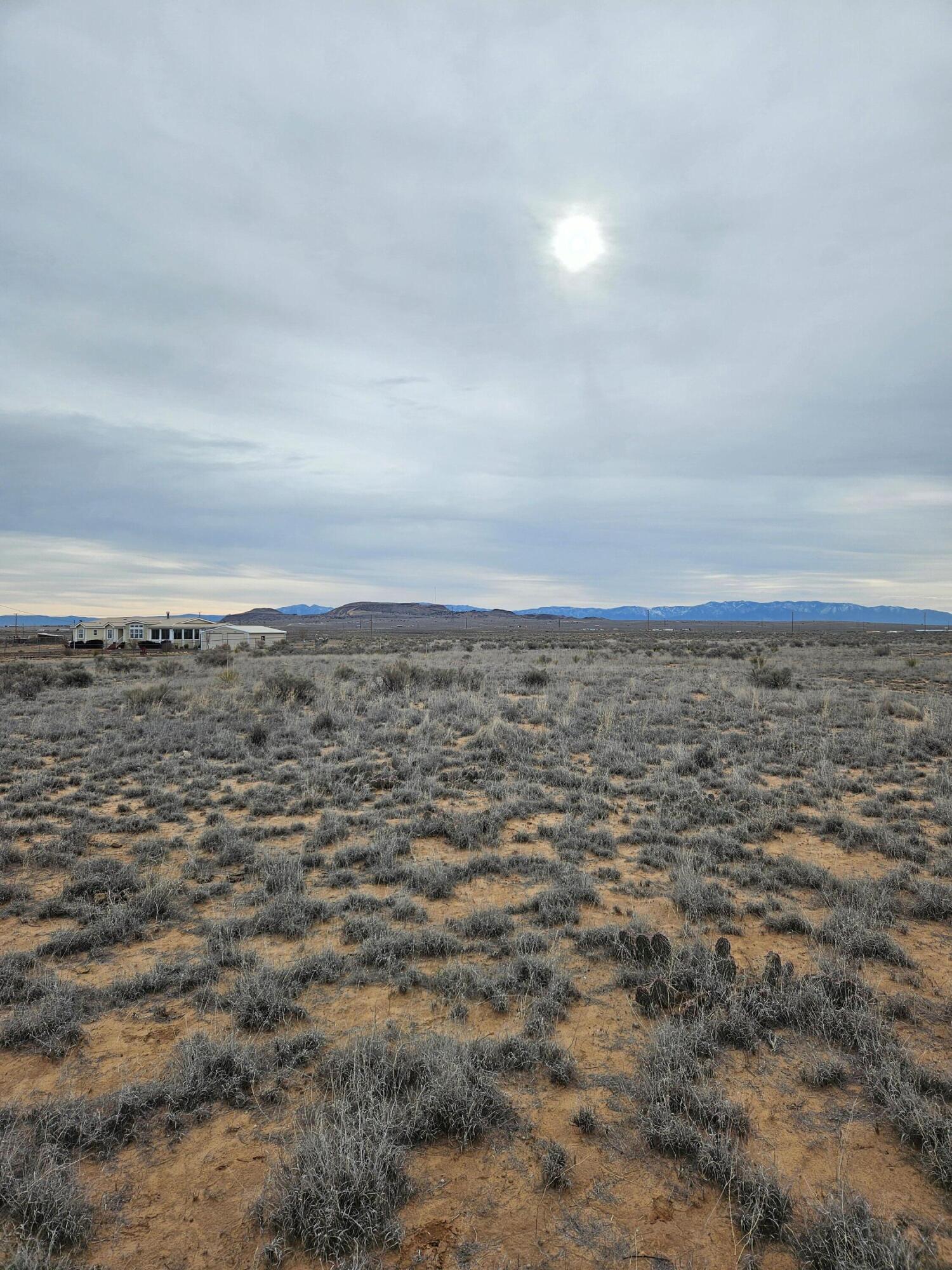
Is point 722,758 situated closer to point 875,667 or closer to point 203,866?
point 203,866

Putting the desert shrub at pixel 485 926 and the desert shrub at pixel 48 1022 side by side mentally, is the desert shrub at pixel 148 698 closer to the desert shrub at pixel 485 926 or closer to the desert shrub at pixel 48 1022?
the desert shrub at pixel 48 1022

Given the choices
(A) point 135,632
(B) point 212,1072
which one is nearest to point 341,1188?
(B) point 212,1072

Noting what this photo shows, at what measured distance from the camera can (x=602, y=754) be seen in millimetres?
11180

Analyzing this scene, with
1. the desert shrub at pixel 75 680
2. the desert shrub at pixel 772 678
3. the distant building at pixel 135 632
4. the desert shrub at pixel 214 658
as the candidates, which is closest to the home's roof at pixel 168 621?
the distant building at pixel 135 632

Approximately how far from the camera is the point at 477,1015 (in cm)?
430

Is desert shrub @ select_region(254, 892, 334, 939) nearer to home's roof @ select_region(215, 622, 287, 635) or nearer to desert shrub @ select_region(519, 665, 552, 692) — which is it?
desert shrub @ select_region(519, 665, 552, 692)

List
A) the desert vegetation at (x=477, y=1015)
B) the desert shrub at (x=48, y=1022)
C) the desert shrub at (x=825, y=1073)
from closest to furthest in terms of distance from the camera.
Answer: the desert vegetation at (x=477, y=1015) < the desert shrub at (x=825, y=1073) < the desert shrub at (x=48, y=1022)

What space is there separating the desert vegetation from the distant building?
49253 millimetres

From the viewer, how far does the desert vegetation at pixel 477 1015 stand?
9.18 feet

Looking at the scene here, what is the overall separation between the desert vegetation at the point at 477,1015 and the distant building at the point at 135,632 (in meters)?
49.3

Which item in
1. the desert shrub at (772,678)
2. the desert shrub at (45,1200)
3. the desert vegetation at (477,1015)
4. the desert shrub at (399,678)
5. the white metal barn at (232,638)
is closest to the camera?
the desert shrub at (45,1200)

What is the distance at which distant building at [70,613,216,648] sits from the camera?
54938 millimetres

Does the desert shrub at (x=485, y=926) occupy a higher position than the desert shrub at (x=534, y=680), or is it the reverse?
the desert shrub at (x=534, y=680)

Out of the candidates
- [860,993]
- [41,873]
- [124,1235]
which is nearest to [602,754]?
[860,993]
